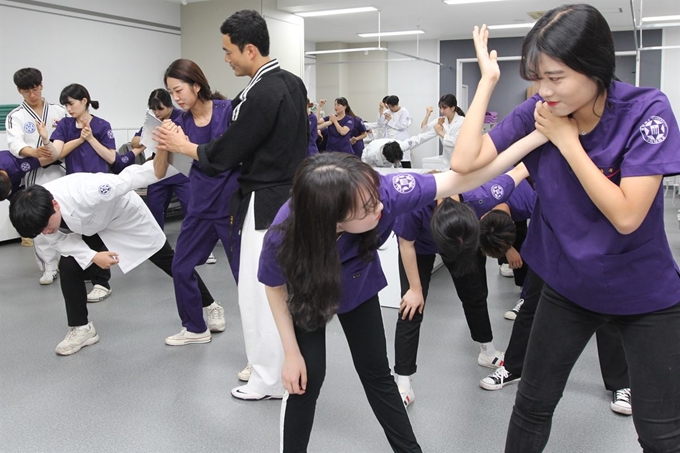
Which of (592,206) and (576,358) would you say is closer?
(592,206)

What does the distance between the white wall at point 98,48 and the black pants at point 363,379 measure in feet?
17.6

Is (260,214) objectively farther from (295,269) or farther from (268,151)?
(295,269)

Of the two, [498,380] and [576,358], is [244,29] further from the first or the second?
[498,380]

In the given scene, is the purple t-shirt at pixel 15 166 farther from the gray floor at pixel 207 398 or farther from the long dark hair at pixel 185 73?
the long dark hair at pixel 185 73

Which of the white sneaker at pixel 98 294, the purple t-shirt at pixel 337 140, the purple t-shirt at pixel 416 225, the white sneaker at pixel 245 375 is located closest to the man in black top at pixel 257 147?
the white sneaker at pixel 245 375

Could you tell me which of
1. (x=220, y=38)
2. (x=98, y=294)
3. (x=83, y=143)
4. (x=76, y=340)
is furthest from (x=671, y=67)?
(x=76, y=340)

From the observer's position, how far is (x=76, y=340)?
3004 millimetres

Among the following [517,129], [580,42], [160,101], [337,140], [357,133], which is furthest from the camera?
[357,133]

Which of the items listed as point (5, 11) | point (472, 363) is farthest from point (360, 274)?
point (5, 11)

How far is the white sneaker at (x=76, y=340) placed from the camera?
296 cm

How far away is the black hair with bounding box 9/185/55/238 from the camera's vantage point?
254 centimetres

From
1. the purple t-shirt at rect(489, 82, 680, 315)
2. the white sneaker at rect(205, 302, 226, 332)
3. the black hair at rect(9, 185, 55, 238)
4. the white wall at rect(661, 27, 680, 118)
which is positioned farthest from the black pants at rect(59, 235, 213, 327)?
the white wall at rect(661, 27, 680, 118)

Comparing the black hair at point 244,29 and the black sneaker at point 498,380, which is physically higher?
the black hair at point 244,29

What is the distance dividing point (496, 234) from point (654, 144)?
133cm
